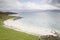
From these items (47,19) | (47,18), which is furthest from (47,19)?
(47,18)

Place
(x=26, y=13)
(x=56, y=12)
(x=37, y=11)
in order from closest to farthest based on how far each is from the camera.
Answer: (x=56, y=12), (x=37, y=11), (x=26, y=13)

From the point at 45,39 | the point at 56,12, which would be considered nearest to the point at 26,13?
the point at 56,12

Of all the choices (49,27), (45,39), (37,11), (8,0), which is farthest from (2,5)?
(45,39)

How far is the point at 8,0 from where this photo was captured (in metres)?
9.09

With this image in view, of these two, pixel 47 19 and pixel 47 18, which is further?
pixel 47 19

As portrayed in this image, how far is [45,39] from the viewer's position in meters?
4.95

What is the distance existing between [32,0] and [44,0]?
0.69 m

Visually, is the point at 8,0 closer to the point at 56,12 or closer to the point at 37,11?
the point at 37,11

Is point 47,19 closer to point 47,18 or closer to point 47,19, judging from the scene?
point 47,19

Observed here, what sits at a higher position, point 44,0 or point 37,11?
point 44,0

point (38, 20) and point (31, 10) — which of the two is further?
point (38, 20)

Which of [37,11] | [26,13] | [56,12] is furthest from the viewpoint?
[26,13]

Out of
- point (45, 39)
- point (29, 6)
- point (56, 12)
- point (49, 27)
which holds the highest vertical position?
point (29, 6)

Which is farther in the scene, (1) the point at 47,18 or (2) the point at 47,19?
(2) the point at 47,19
